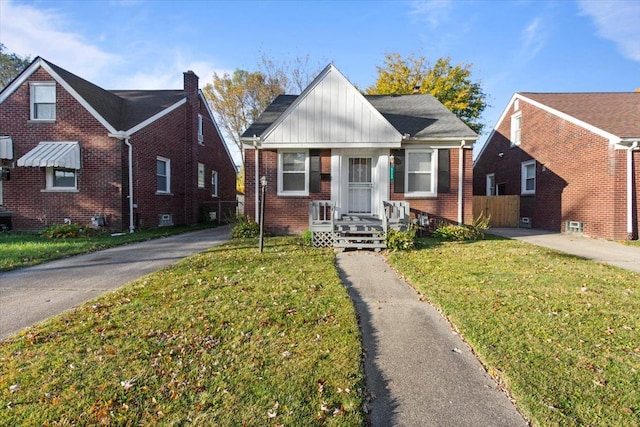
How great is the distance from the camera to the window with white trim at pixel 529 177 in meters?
15.6

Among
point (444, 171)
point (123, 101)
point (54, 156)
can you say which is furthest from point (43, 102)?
point (444, 171)

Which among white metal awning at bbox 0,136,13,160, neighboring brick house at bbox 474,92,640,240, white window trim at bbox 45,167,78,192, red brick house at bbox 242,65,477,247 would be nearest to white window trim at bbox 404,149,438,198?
red brick house at bbox 242,65,477,247

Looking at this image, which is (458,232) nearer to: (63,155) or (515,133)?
(515,133)

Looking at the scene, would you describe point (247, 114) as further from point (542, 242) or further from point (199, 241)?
point (542, 242)

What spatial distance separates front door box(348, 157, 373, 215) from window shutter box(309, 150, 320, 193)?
44.4 inches

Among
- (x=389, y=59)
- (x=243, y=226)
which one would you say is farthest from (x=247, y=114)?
(x=243, y=226)

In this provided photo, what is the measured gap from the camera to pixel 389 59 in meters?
26.4

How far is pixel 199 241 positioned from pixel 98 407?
28.6 feet

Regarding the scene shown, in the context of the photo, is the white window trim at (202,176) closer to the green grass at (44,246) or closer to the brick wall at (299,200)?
the green grass at (44,246)

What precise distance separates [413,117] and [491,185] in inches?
394

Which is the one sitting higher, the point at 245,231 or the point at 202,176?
the point at 202,176

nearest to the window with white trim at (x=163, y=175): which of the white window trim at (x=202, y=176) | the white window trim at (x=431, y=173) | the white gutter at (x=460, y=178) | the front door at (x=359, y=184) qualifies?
the white window trim at (x=202, y=176)

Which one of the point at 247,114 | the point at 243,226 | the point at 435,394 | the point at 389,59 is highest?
the point at 389,59

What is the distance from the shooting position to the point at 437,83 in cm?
2544
